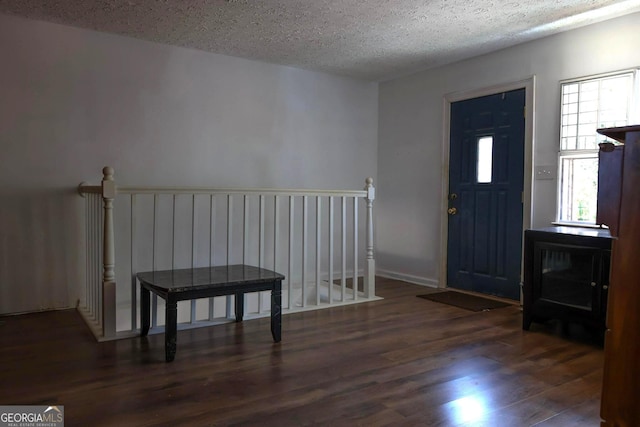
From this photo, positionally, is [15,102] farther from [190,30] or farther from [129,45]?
[190,30]

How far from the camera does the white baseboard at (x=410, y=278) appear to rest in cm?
493

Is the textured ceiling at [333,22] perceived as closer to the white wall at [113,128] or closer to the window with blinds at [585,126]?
the white wall at [113,128]

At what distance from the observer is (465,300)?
426 centimetres

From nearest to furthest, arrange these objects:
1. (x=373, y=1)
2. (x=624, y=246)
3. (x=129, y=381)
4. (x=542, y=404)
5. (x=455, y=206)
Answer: (x=624, y=246) → (x=542, y=404) → (x=129, y=381) → (x=373, y=1) → (x=455, y=206)

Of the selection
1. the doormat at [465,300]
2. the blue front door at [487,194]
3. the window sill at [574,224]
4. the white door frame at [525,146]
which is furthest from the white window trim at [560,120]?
the doormat at [465,300]

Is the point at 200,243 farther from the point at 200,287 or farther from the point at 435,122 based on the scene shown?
the point at 435,122

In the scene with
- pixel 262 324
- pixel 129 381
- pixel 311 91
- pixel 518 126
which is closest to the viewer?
pixel 129 381

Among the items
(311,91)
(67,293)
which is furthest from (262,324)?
(311,91)

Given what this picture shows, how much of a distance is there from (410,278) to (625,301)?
3.77 m

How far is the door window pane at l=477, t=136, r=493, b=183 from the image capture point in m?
4.38

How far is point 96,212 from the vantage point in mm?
3314

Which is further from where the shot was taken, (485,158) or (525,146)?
(485,158)

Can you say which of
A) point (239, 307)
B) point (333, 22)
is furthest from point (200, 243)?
point (333, 22)

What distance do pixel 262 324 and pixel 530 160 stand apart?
2.56 metres
